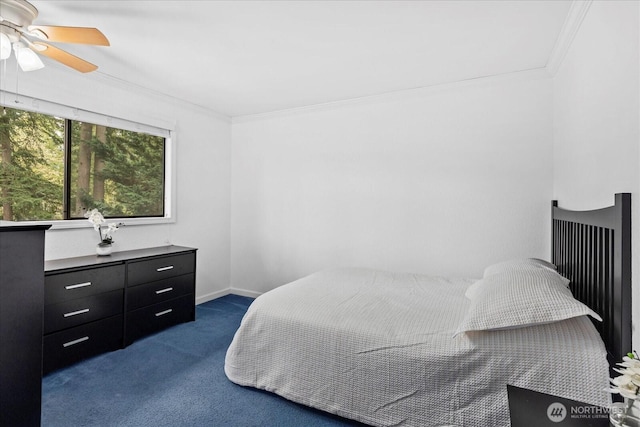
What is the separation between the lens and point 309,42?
250cm

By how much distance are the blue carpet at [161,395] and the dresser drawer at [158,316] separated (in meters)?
0.12

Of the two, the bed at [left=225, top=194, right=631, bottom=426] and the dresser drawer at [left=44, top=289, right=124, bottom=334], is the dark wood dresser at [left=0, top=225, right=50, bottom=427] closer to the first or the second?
the bed at [left=225, top=194, right=631, bottom=426]

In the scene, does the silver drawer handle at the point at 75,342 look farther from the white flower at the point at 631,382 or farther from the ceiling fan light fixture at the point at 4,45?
the white flower at the point at 631,382

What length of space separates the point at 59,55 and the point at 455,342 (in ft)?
9.36

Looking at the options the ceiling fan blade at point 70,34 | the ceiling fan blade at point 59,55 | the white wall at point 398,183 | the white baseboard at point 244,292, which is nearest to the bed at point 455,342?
the white wall at point 398,183

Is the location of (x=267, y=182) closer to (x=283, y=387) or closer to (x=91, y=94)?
(x=91, y=94)

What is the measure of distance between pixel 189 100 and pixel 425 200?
2.92 m

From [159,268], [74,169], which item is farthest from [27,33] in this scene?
[159,268]

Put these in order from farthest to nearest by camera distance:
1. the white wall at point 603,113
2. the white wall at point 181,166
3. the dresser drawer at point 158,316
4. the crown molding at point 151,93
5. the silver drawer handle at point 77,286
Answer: the crown molding at point 151,93 → the dresser drawer at point 158,316 → the white wall at point 181,166 → the silver drawer handle at point 77,286 → the white wall at point 603,113

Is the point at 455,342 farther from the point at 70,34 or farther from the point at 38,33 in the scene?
the point at 38,33

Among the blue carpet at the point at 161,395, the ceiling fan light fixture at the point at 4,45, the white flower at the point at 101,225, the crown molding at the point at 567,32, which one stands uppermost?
the crown molding at the point at 567,32

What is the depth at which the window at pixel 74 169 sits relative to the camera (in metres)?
2.73

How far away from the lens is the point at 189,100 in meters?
3.92

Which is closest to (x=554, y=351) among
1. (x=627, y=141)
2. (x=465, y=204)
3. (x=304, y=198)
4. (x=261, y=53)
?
(x=627, y=141)
